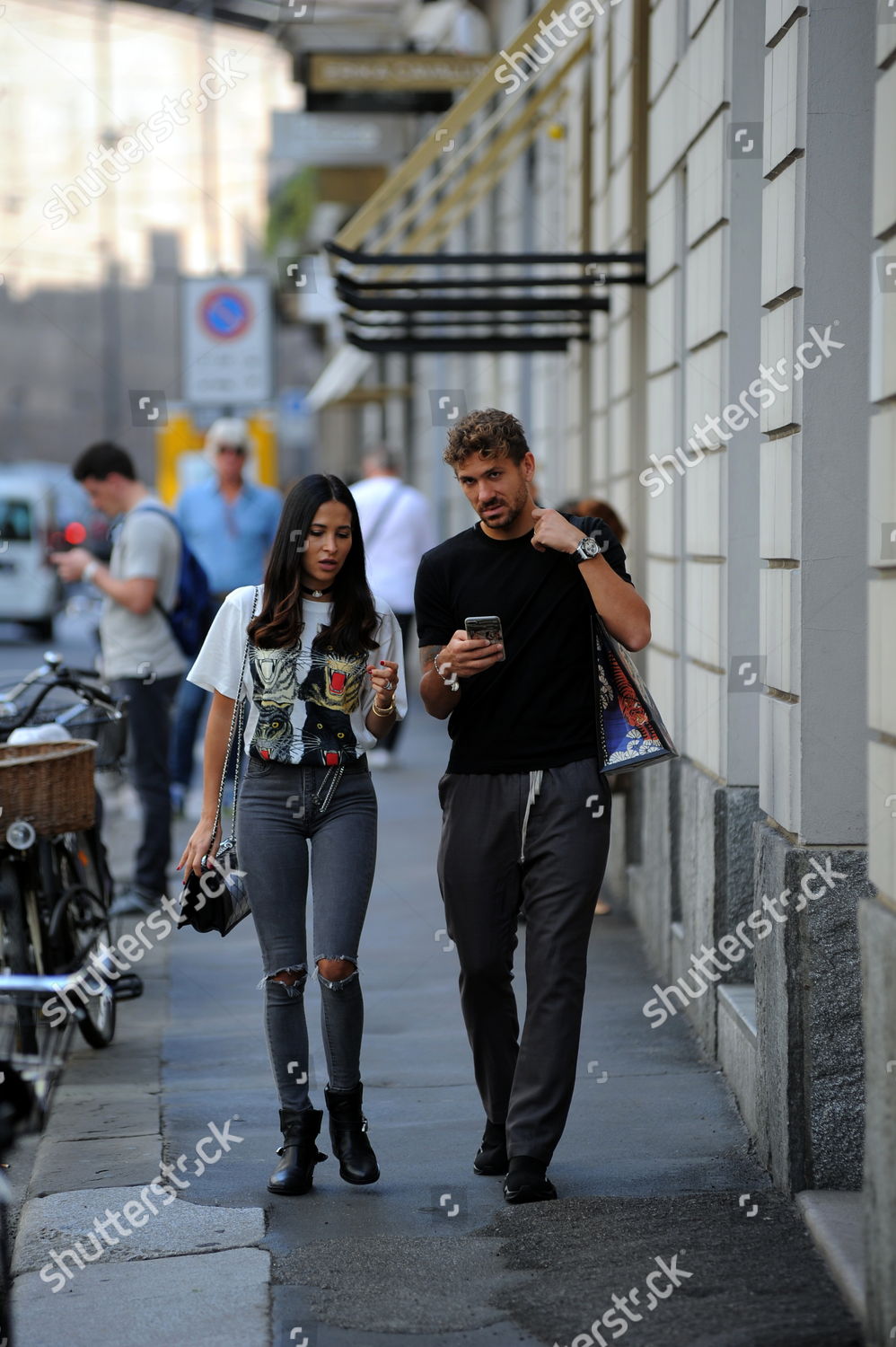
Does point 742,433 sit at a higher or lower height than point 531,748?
higher

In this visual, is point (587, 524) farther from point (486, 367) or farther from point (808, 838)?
point (486, 367)

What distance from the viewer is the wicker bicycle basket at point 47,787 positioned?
19.2 ft

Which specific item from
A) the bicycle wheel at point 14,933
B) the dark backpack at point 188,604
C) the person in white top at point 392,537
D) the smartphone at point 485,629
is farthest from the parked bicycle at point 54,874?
the person in white top at point 392,537

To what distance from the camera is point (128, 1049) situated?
21.0 ft

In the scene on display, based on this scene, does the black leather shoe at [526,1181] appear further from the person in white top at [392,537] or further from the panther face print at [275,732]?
the person in white top at [392,537]

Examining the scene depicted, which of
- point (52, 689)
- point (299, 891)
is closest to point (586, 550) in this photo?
point (299, 891)

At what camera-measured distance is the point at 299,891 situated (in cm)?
480

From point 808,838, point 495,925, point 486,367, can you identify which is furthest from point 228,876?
point 486,367

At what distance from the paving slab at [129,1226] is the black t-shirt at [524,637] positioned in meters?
1.28

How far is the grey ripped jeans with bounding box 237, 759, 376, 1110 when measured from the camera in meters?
4.74

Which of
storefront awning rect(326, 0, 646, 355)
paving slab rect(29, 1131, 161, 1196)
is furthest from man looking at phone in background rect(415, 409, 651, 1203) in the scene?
storefront awning rect(326, 0, 646, 355)

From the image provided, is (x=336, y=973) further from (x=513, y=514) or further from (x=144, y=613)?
(x=144, y=613)

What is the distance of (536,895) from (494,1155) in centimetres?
76

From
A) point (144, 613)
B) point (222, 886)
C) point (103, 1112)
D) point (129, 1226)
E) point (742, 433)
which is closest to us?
point (129, 1226)
